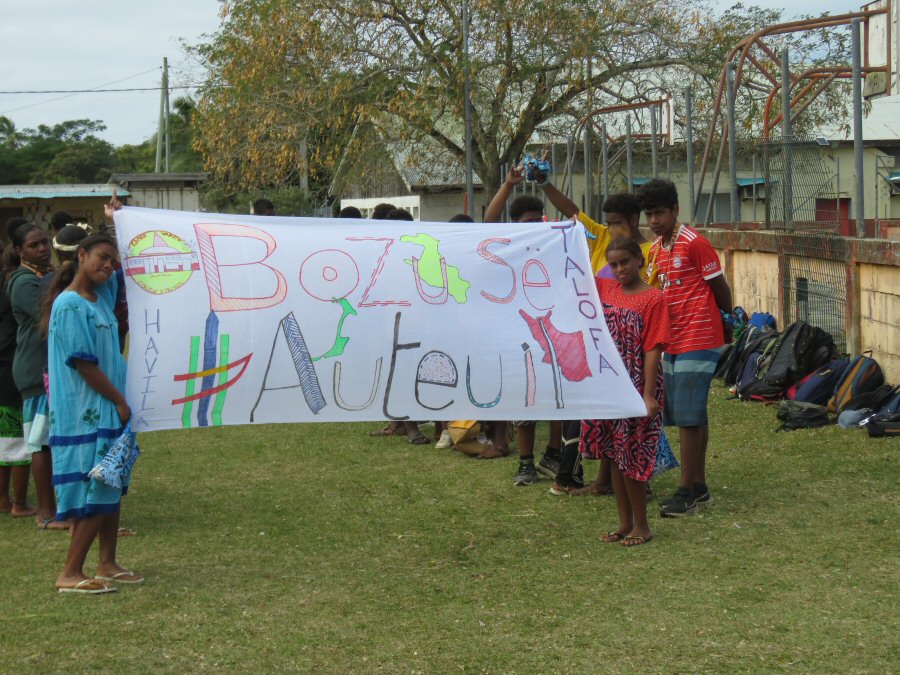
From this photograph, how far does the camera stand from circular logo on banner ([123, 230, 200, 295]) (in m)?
5.08

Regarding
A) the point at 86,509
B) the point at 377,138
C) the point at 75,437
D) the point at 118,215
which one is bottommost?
the point at 86,509

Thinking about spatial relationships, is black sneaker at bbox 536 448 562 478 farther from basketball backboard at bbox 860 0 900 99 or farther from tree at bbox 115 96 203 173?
tree at bbox 115 96 203 173

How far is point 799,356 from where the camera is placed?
31.2ft

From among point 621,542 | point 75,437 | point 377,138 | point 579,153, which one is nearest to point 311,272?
point 75,437

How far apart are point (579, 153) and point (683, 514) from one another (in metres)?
23.1

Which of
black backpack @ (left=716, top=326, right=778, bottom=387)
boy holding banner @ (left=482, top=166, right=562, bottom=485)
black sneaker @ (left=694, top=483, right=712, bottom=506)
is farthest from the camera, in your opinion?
black backpack @ (left=716, top=326, right=778, bottom=387)

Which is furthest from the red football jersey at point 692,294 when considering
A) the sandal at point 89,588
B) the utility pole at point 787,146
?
the utility pole at point 787,146

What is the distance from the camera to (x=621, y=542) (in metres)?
5.66

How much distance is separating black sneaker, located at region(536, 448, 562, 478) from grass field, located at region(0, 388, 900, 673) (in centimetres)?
20

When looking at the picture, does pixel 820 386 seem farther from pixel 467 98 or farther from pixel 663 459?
pixel 467 98

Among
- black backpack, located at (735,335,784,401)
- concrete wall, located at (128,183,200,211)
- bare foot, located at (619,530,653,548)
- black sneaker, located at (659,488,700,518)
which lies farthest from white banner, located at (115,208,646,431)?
concrete wall, located at (128,183,200,211)

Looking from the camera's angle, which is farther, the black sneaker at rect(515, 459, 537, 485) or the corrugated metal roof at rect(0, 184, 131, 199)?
the corrugated metal roof at rect(0, 184, 131, 199)

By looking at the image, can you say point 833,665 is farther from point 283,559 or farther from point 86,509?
point 86,509

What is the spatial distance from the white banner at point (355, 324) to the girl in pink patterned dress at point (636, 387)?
0.62ft
